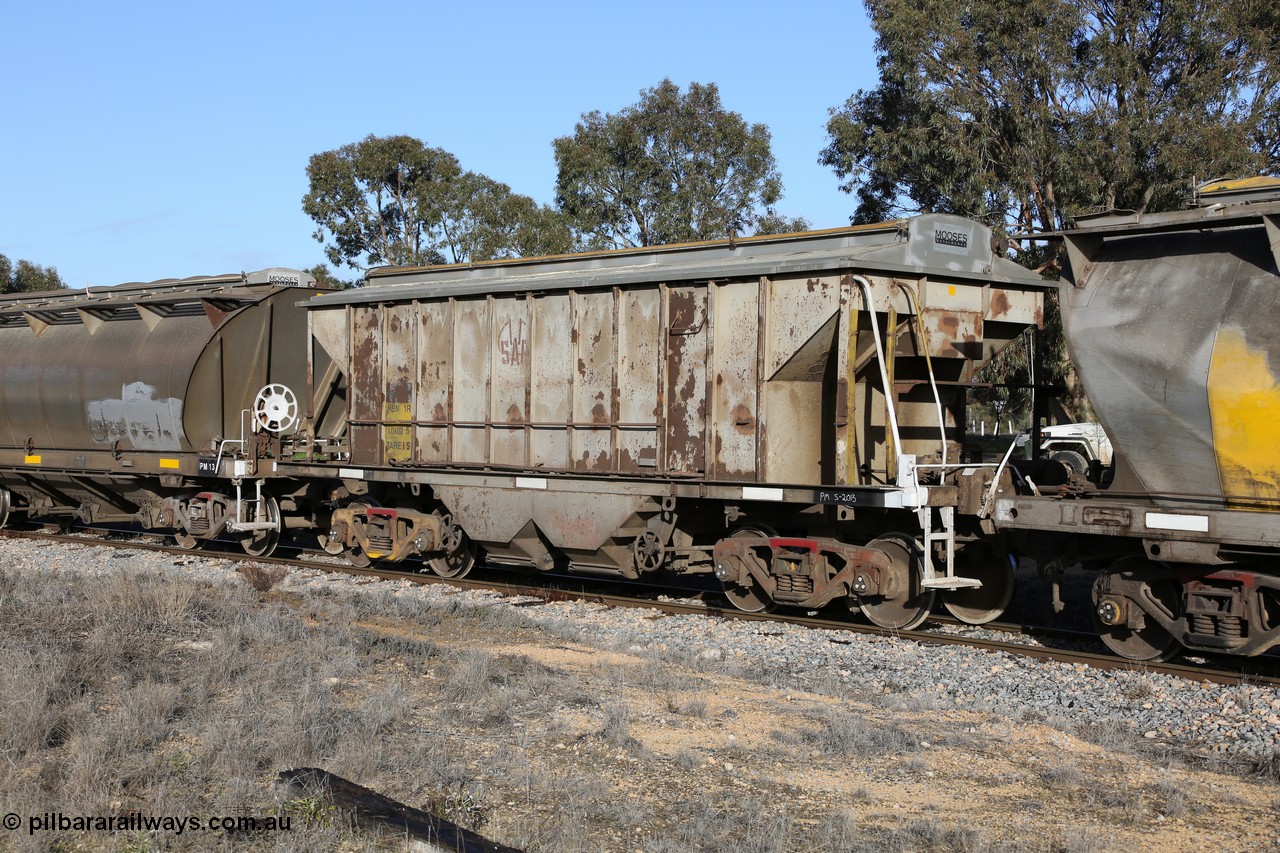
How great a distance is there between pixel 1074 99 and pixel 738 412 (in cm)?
1719

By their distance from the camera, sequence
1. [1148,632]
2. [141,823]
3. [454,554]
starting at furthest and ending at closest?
[454,554] < [1148,632] < [141,823]

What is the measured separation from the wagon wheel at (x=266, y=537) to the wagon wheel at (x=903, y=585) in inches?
A: 401

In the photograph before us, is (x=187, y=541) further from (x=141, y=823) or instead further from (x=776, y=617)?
(x=141, y=823)

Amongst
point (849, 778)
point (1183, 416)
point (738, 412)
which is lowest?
point (849, 778)

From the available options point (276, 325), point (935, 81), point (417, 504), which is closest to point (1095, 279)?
point (417, 504)

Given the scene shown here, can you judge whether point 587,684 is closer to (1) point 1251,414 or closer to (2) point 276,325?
(1) point 1251,414

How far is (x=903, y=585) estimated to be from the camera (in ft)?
38.9

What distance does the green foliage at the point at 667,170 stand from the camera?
36.9m

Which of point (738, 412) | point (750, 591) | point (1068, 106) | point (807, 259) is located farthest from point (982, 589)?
point (1068, 106)

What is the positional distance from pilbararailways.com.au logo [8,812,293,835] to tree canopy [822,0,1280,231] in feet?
73.8

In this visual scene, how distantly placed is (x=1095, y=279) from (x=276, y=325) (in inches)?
508

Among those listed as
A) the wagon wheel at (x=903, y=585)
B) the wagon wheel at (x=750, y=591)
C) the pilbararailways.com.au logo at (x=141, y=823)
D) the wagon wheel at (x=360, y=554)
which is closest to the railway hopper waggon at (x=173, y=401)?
the wagon wheel at (x=360, y=554)

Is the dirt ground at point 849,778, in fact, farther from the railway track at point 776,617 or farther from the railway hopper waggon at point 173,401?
the railway hopper waggon at point 173,401

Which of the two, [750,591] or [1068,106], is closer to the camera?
[750,591]
